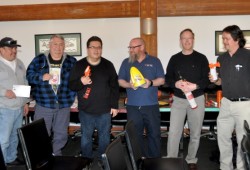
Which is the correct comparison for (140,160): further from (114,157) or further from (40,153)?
(40,153)

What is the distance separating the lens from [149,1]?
5902mm

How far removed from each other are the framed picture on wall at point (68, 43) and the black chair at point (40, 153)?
376 centimetres

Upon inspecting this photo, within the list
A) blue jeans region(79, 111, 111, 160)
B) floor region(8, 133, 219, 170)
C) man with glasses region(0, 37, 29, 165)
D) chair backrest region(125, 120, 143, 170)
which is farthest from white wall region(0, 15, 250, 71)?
chair backrest region(125, 120, 143, 170)

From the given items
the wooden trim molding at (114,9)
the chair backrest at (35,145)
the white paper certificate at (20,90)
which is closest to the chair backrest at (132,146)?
the chair backrest at (35,145)

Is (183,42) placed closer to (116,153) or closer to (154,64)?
(154,64)

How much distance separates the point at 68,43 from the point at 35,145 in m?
4.04

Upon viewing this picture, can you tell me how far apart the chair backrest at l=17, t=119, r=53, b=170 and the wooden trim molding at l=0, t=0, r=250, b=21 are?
3.65 m

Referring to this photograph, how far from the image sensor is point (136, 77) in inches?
135

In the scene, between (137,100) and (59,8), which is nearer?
(137,100)

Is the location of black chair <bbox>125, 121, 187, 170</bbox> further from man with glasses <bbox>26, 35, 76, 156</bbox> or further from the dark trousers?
man with glasses <bbox>26, 35, 76, 156</bbox>

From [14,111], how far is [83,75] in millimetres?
971

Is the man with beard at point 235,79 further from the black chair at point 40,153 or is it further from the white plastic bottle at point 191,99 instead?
the black chair at point 40,153

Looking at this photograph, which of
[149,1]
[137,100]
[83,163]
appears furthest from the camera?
[149,1]

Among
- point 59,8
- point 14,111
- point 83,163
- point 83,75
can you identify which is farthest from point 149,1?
point 83,163
